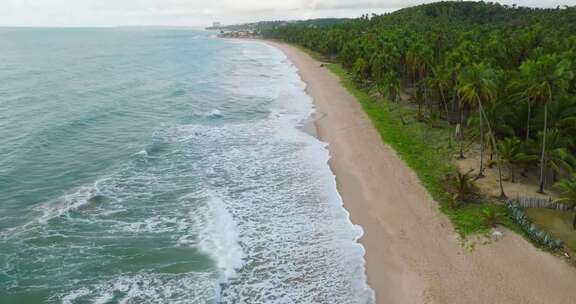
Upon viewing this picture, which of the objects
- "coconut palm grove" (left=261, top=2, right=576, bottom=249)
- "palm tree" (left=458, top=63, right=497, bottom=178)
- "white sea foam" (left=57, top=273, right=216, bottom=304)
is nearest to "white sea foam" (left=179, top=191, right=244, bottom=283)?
"white sea foam" (left=57, top=273, right=216, bottom=304)

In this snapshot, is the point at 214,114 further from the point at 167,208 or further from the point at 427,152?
the point at 427,152

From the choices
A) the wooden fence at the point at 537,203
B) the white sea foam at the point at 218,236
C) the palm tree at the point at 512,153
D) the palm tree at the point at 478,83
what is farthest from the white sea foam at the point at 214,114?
the wooden fence at the point at 537,203

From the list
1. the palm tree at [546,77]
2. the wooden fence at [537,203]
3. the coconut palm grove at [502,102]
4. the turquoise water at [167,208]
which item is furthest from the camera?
the coconut palm grove at [502,102]

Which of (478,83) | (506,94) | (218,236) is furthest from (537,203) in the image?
(218,236)

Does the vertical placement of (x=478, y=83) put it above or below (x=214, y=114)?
above

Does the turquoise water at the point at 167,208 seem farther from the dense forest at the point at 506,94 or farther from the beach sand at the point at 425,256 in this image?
the dense forest at the point at 506,94

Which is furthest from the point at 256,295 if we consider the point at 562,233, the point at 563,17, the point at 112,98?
the point at 563,17
